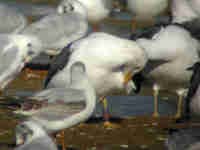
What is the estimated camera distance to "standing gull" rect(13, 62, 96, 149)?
5367 mm

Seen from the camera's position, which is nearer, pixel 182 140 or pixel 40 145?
pixel 40 145

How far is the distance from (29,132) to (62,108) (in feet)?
3.36

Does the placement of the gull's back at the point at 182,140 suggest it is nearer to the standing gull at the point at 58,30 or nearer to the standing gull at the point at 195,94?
the standing gull at the point at 195,94

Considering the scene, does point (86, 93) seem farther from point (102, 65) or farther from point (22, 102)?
point (102, 65)

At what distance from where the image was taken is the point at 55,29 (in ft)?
33.1

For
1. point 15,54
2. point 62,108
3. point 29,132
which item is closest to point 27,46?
point 15,54

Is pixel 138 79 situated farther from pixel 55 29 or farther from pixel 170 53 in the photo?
pixel 55 29

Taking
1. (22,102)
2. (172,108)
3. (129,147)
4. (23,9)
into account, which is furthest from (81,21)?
(23,9)

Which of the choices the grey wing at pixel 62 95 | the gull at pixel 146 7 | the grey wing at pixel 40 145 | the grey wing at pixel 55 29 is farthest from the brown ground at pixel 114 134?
the gull at pixel 146 7

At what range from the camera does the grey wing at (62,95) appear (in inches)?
215

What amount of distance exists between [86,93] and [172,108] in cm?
316

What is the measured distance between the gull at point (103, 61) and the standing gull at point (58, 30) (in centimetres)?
293

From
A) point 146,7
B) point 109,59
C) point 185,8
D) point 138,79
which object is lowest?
point 138,79

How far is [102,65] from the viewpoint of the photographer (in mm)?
6766
